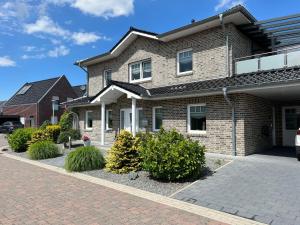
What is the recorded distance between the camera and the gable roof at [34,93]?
3797 cm

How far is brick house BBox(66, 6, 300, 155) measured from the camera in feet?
37.8

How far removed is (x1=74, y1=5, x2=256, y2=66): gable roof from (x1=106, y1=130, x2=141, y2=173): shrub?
22.5 feet

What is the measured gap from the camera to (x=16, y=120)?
40312 mm

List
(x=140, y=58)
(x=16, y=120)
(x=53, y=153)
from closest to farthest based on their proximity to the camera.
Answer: (x=53, y=153) < (x=140, y=58) < (x=16, y=120)

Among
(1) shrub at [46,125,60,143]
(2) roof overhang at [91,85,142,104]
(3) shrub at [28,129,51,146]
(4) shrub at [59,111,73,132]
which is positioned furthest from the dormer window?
(2) roof overhang at [91,85,142,104]

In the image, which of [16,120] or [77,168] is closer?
[77,168]

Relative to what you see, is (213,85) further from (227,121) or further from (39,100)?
(39,100)

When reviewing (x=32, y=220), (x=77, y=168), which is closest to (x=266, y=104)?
(x=77, y=168)

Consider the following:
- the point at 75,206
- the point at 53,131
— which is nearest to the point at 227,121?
the point at 75,206

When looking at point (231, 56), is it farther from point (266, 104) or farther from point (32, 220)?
point (32, 220)

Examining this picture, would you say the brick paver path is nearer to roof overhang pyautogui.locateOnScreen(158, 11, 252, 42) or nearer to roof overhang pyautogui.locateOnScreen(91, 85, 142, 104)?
roof overhang pyautogui.locateOnScreen(91, 85, 142, 104)

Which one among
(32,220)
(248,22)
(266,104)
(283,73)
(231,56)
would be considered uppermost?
(248,22)

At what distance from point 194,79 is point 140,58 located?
455cm

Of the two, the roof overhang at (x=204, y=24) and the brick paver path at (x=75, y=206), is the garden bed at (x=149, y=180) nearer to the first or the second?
the brick paver path at (x=75, y=206)
